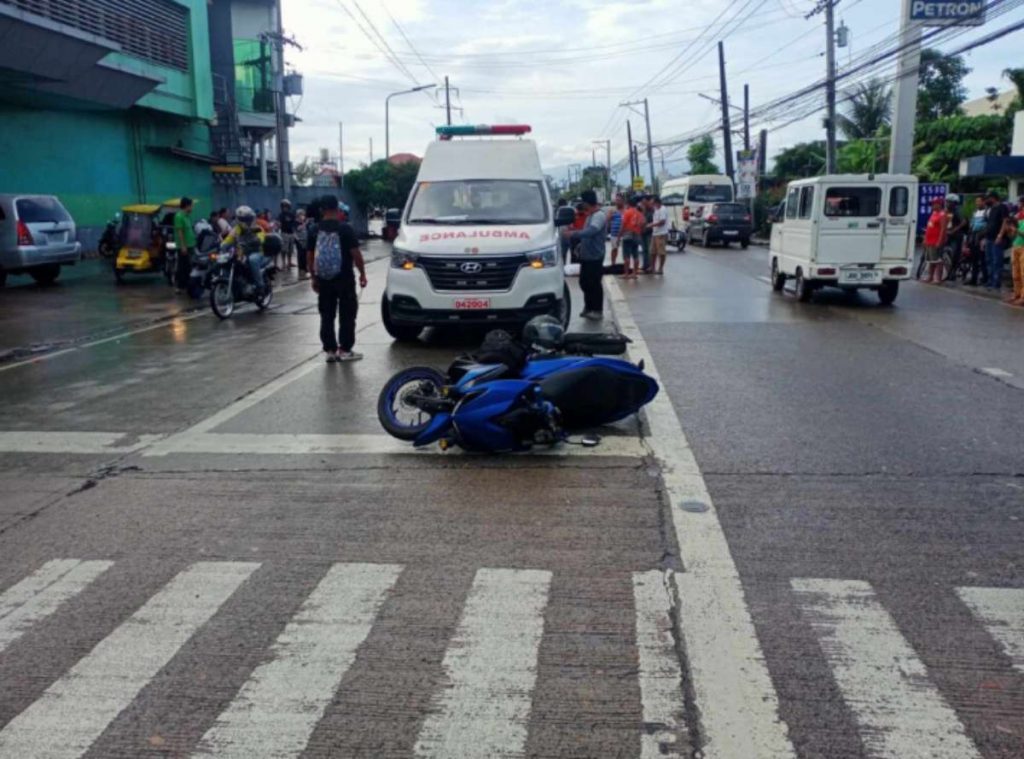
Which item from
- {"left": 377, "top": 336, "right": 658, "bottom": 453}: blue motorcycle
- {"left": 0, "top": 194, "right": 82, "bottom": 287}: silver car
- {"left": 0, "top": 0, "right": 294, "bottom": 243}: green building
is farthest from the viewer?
{"left": 0, "top": 0, "right": 294, "bottom": 243}: green building

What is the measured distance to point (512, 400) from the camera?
22.2 feet

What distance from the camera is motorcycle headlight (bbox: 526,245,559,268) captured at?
11742 mm

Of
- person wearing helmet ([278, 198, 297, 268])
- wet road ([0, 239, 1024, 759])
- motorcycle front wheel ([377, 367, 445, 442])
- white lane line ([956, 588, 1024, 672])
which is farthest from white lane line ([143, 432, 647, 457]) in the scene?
person wearing helmet ([278, 198, 297, 268])

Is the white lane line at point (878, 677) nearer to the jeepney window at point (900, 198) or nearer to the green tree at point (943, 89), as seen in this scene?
the jeepney window at point (900, 198)

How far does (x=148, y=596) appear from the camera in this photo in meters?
4.64

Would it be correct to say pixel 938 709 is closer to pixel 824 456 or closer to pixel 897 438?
pixel 824 456

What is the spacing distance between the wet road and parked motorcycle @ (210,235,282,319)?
22.5ft

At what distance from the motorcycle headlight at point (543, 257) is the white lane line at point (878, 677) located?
24.5ft

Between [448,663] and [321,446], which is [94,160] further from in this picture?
[448,663]

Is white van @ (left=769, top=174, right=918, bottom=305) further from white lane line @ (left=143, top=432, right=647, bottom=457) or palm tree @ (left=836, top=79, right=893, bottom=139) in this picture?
palm tree @ (left=836, top=79, right=893, bottom=139)

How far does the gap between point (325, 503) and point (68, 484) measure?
184 cm

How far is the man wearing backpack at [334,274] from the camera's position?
1076 cm

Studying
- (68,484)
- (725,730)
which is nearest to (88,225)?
(68,484)

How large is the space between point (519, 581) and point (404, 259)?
764cm
